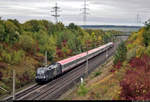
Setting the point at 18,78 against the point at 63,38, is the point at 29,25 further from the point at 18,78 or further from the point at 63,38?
the point at 18,78

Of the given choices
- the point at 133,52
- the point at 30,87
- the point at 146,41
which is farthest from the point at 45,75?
the point at 146,41

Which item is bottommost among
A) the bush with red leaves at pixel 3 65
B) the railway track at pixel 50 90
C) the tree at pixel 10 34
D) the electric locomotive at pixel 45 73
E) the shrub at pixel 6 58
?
the railway track at pixel 50 90

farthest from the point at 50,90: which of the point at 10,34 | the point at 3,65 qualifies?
the point at 10,34

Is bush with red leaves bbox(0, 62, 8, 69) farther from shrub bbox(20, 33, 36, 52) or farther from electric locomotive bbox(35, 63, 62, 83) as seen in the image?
shrub bbox(20, 33, 36, 52)

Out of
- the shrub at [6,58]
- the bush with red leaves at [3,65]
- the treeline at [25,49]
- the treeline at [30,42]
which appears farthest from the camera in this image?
the treeline at [30,42]

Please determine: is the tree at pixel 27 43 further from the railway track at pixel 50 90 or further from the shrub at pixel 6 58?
the railway track at pixel 50 90

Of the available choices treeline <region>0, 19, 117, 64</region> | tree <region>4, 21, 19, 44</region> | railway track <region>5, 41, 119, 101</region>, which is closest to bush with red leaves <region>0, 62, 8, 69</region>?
treeline <region>0, 19, 117, 64</region>

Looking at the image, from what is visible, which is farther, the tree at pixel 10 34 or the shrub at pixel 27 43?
the shrub at pixel 27 43

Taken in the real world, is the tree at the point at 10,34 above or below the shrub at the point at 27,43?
above

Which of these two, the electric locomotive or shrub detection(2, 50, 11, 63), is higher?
shrub detection(2, 50, 11, 63)

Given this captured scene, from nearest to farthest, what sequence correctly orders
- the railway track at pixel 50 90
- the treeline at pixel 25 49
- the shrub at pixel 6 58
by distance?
the railway track at pixel 50 90, the treeline at pixel 25 49, the shrub at pixel 6 58

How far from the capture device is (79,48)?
7650 centimetres

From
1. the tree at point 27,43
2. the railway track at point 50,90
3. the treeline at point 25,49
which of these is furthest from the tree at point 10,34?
the railway track at point 50,90

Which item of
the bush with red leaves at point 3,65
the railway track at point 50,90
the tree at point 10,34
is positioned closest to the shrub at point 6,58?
the bush with red leaves at point 3,65
